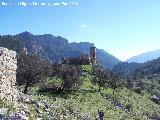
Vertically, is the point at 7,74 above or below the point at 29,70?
above

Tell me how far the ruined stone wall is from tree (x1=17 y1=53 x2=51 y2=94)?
3182 cm

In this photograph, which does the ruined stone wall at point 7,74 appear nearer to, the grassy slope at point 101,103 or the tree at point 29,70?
the grassy slope at point 101,103

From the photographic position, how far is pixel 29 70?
56.8 meters

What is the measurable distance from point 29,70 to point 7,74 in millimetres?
32735

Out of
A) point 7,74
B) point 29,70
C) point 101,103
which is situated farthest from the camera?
point 101,103

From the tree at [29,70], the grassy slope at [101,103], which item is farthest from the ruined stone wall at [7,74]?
the tree at [29,70]

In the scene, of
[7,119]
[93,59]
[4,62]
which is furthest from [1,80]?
[93,59]

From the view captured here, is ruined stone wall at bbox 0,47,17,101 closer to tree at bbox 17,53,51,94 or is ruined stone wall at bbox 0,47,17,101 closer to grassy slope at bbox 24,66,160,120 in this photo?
grassy slope at bbox 24,66,160,120

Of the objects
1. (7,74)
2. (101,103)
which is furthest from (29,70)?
(7,74)

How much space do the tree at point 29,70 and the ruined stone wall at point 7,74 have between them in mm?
31815

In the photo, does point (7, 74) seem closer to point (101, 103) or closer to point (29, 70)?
point (29, 70)

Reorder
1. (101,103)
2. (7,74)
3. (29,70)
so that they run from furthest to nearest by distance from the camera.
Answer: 1. (101,103)
2. (29,70)
3. (7,74)

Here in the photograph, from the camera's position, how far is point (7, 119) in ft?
69.7

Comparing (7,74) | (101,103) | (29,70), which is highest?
(7,74)
